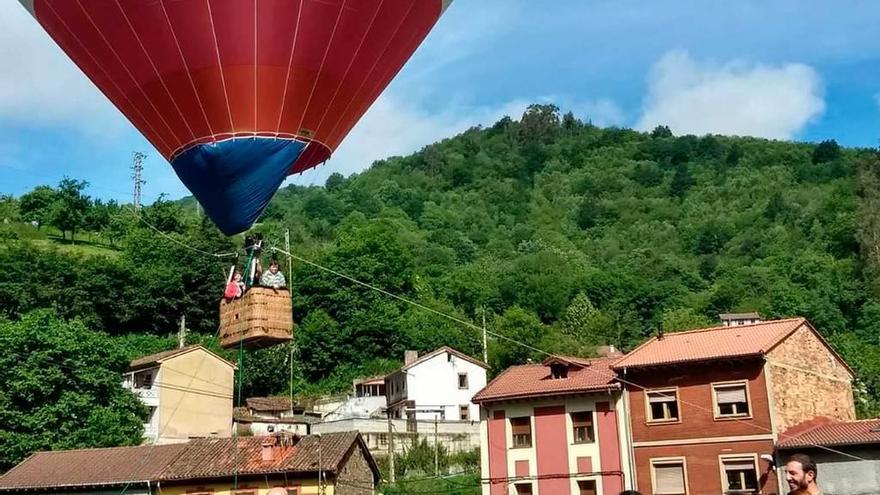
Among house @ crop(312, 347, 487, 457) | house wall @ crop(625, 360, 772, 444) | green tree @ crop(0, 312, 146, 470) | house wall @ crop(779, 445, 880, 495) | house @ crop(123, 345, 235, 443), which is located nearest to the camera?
house wall @ crop(779, 445, 880, 495)

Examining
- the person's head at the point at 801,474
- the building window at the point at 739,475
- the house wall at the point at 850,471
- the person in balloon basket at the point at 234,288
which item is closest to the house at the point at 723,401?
the building window at the point at 739,475

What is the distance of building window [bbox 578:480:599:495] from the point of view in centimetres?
3191

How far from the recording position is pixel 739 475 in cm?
2930

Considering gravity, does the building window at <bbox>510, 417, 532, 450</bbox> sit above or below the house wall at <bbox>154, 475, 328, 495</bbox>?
above

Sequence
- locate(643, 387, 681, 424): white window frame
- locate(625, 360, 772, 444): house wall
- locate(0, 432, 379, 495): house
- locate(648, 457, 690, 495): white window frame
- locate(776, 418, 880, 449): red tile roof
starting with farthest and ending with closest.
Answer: locate(0, 432, 379, 495): house
locate(643, 387, 681, 424): white window frame
locate(648, 457, 690, 495): white window frame
locate(625, 360, 772, 444): house wall
locate(776, 418, 880, 449): red tile roof

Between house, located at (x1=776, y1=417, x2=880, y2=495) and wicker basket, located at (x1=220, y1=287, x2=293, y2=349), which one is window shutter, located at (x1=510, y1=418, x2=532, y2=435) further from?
wicker basket, located at (x1=220, y1=287, x2=293, y2=349)

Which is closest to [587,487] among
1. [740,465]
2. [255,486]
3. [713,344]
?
[740,465]

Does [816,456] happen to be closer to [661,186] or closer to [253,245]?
[253,245]

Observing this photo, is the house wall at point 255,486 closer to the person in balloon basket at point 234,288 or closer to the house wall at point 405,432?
the house wall at point 405,432

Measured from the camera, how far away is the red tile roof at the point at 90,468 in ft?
117

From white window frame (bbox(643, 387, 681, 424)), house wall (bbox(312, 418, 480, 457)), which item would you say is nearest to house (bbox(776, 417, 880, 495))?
white window frame (bbox(643, 387, 681, 424))

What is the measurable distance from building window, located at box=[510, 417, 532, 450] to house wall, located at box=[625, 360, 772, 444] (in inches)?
152

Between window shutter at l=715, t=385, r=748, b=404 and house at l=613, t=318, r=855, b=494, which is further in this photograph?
window shutter at l=715, t=385, r=748, b=404

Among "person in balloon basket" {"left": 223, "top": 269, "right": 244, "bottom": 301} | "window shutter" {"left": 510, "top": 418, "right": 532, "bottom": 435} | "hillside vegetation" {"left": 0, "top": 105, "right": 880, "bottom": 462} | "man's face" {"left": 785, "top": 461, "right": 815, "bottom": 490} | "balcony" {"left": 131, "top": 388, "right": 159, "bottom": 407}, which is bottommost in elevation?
"man's face" {"left": 785, "top": 461, "right": 815, "bottom": 490}
